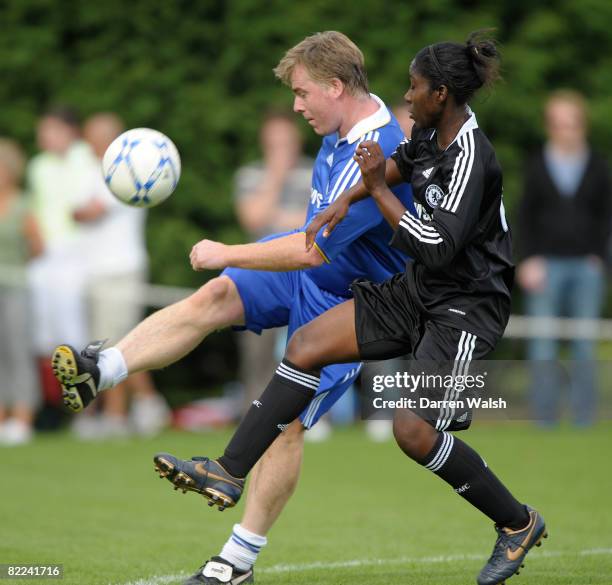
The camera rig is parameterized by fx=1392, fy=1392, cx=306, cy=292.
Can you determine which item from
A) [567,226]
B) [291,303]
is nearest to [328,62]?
[291,303]

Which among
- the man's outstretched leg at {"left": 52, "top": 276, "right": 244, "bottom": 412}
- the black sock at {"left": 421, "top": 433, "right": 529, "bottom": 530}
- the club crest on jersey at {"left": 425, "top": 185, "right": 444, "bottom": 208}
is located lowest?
the black sock at {"left": 421, "top": 433, "right": 529, "bottom": 530}

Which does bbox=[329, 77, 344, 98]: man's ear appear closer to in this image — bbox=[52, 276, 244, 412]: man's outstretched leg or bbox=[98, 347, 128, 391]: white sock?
bbox=[52, 276, 244, 412]: man's outstretched leg

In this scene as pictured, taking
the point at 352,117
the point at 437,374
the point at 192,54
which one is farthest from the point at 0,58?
the point at 437,374

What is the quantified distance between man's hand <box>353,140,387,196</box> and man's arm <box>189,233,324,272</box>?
16.0 inches

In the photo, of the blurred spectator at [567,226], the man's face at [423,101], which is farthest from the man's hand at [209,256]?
the blurred spectator at [567,226]

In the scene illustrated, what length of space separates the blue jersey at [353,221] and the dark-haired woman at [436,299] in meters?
0.12

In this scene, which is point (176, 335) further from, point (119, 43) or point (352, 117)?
point (119, 43)

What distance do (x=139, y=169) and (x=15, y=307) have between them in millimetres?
5941

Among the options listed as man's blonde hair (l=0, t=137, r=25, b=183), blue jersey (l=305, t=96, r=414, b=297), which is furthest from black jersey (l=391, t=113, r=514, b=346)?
man's blonde hair (l=0, t=137, r=25, b=183)

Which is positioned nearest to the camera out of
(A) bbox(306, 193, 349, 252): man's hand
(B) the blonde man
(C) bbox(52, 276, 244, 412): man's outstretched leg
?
(A) bbox(306, 193, 349, 252): man's hand

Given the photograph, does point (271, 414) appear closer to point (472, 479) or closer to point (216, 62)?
point (472, 479)

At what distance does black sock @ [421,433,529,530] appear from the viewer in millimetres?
5680

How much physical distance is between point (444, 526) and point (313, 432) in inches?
160

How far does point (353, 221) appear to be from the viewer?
5977 millimetres
